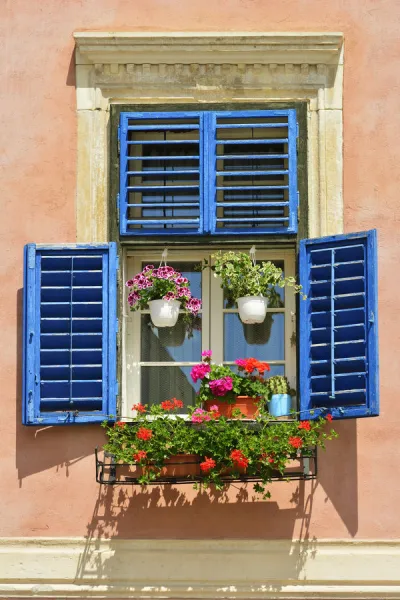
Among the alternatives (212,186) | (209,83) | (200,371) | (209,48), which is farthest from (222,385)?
(209,48)

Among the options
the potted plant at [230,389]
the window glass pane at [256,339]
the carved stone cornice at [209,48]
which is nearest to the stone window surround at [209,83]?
the carved stone cornice at [209,48]

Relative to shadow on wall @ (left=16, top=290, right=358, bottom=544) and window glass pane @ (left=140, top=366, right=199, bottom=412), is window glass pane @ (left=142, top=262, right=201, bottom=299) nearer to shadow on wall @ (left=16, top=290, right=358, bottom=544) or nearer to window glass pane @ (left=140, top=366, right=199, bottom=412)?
window glass pane @ (left=140, top=366, right=199, bottom=412)

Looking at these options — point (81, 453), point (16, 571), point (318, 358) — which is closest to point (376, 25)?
point (318, 358)

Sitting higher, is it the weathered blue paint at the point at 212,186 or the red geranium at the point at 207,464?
the weathered blue paint at the point at 212,186

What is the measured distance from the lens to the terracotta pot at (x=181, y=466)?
10.2 m

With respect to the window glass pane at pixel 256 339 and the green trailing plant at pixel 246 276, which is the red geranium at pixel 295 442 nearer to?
the window glass pane at pixel 256 339

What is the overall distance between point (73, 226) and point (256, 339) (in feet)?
4.83

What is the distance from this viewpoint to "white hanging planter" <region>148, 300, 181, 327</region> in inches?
417

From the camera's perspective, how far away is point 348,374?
10180 millimetres

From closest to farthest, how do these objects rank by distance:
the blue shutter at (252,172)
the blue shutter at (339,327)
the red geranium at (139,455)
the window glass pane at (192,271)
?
the red geranium at (139,455)
the blue shutter at (339,327)
the blue shutter at (252,172)
the window glass pane at (192,271)

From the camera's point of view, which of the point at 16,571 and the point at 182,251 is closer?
the point at 16,571

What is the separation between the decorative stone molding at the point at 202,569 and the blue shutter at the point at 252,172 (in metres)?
2.14

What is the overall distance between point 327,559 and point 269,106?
3081mm

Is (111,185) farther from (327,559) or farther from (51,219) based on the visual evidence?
(327,559)
